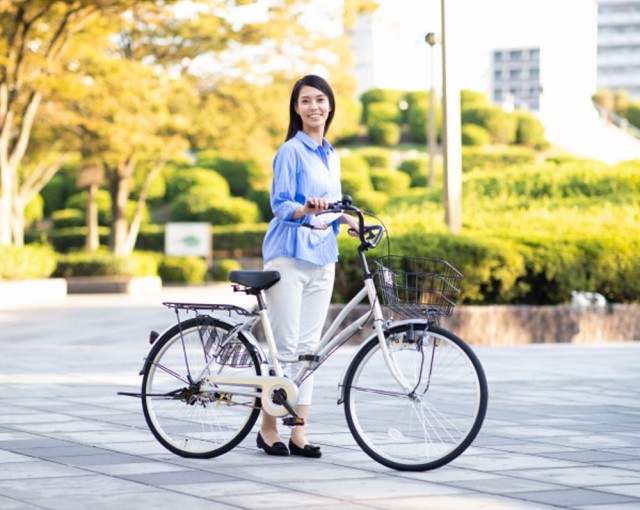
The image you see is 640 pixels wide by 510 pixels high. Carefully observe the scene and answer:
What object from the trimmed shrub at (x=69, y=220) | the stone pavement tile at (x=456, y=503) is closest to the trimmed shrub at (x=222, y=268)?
the trimmed shrub at (x=69, y=220)

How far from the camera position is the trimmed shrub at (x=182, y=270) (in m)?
35.7

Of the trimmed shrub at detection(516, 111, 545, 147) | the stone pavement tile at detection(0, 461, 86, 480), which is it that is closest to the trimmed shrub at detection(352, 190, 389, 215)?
the trimmed shrub at detection(516, 111, 545, 147)

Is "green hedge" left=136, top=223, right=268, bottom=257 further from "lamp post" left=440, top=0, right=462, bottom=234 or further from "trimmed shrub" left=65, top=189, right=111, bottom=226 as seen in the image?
"lamp post" left=440, top=0, right=462, bottom=234

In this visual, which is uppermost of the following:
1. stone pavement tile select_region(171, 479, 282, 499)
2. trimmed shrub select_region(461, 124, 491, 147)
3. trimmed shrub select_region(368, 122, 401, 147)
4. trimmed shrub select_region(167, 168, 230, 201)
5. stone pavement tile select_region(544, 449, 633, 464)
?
trimmed shrub select_region(368, 122, 401, 147)

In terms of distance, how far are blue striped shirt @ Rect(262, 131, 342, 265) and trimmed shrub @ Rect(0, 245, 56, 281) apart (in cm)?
1757

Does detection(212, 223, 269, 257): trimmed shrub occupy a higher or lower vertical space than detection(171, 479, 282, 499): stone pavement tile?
higher

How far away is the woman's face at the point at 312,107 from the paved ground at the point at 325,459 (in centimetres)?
160

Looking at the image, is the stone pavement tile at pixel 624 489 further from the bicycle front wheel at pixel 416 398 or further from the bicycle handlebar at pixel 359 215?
the bicycle handlebar at pixel 359 215

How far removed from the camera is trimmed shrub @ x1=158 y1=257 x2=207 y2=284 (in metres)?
35.7

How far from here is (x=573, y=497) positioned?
16.3 feet

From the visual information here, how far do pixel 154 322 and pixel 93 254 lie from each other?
572 inches

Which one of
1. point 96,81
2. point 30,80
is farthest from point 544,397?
point 96,81

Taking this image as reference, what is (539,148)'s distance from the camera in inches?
2222

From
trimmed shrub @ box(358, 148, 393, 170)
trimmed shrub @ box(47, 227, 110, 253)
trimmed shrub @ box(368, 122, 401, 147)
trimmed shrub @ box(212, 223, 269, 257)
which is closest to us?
trimmed shrub @ box(212, 223, 269, 257)
